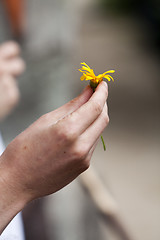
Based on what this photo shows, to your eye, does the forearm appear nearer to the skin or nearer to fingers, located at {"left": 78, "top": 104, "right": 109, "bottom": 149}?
the skin

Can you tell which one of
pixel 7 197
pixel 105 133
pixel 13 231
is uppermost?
pixel 7 197

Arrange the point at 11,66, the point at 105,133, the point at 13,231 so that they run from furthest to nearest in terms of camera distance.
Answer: the point at 105,133, the point at 11,66, the point at 13,231

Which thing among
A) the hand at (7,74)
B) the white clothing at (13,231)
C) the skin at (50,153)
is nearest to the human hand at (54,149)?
the skin at (50,153)

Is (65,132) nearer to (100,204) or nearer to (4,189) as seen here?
(4,189)

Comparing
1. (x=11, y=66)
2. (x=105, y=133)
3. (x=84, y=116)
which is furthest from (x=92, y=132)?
(x=105, y=133)

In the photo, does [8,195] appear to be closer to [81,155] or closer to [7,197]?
[7,197]
